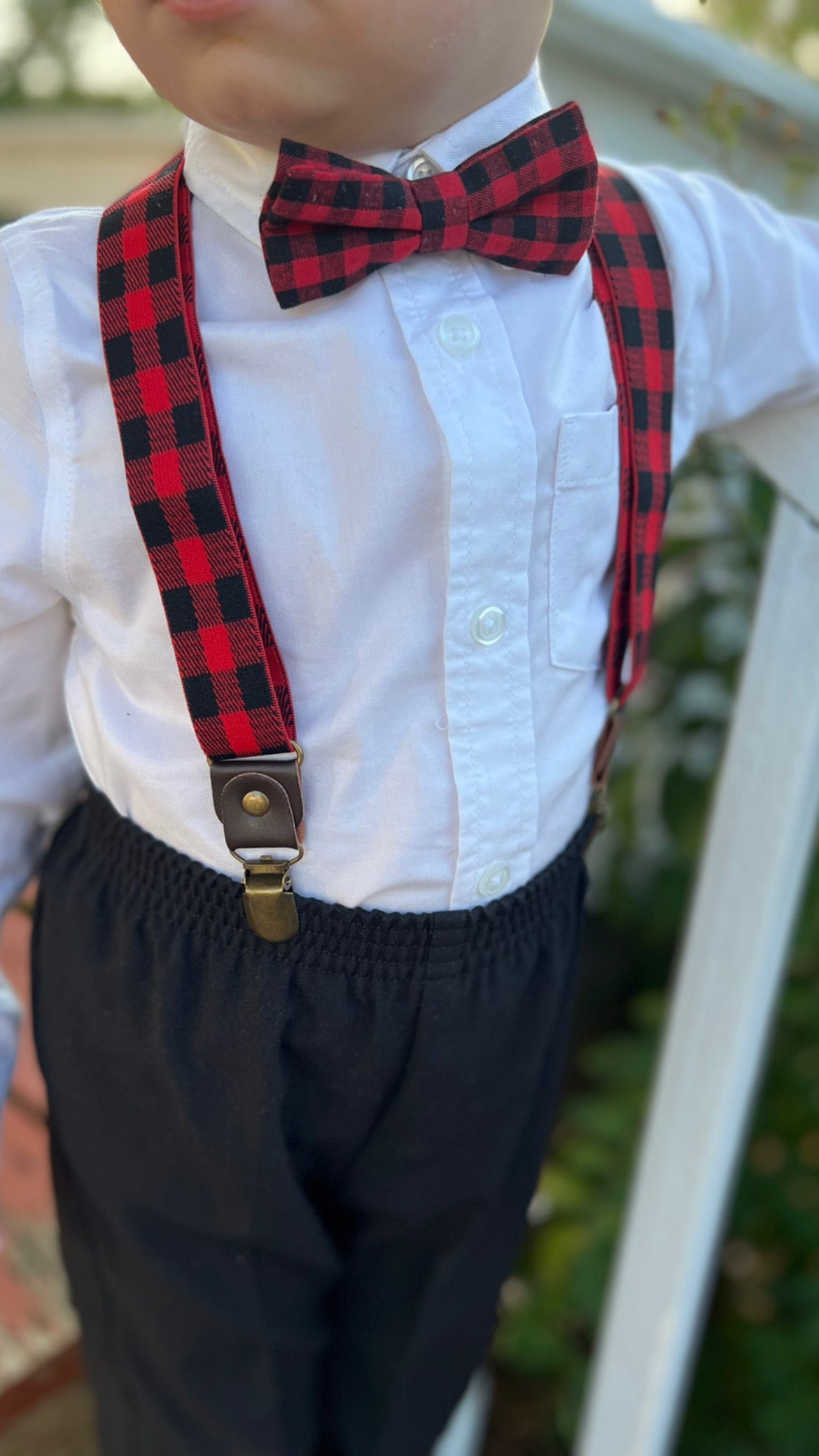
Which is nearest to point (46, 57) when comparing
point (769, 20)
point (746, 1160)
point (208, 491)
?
point (769, 20)

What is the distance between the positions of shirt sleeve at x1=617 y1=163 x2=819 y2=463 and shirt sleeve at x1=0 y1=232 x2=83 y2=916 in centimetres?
33

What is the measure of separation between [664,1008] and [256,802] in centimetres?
87

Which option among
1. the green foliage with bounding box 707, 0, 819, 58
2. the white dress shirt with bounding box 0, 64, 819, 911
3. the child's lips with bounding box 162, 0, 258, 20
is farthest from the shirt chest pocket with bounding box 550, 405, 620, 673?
the green foliage with bounding box 707, 0, 819, 58

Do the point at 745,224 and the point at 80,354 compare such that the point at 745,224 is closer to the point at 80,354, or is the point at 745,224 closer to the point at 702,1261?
the point at 80,354

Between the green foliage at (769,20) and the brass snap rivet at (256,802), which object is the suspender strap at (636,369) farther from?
the green foliage at (769,20)

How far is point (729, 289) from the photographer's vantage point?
0.63m

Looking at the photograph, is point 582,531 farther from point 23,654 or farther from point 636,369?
point 23,654

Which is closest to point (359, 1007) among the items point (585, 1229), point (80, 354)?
point (80, 354)

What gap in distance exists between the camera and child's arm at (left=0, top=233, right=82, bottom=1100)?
52 centimetres

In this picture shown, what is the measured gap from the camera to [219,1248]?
68 centimetres

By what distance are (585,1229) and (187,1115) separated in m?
0.74

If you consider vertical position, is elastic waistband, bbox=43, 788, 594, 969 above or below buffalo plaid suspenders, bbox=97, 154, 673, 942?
below

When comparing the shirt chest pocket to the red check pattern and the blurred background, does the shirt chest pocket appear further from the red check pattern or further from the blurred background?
the blurred background

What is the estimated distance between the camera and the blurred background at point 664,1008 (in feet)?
2.81
